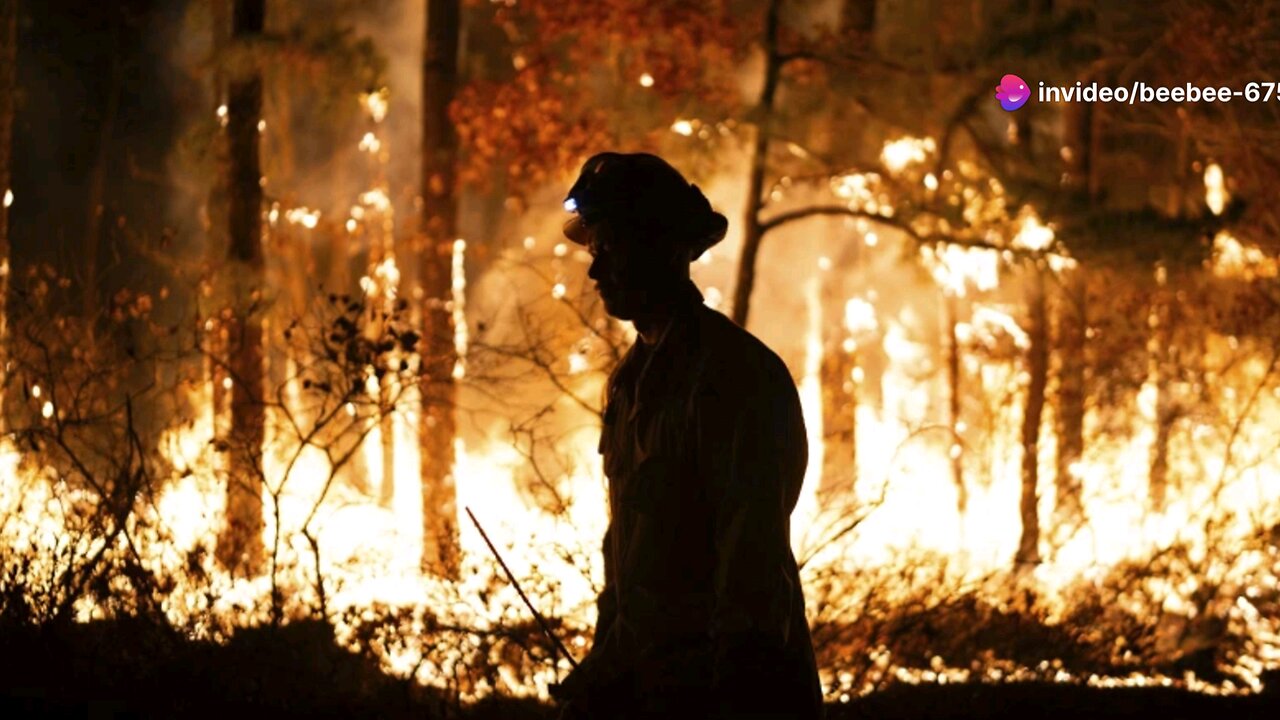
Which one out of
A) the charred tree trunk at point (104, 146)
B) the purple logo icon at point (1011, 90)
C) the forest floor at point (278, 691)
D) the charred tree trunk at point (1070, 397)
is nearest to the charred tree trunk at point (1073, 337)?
the charred tree trunk at point (1070, 397)

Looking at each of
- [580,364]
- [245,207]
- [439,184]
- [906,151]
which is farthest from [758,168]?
[906,151]

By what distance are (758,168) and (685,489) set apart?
11.6 m

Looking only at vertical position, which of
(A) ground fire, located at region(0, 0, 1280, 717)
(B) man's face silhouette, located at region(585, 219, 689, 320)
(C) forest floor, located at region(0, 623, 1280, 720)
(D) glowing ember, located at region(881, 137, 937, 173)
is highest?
(D) glowing ember, located at region(881, 137, 937, 173)

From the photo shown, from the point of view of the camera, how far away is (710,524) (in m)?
3.46

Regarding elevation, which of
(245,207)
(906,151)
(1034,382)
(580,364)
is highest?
(906,151)

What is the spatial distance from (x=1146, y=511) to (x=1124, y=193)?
1526 centimetres

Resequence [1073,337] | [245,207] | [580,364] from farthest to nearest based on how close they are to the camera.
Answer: [1073,337] → [245,207] → [580,364]

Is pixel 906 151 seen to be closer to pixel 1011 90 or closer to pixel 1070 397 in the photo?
pixel 1070 397

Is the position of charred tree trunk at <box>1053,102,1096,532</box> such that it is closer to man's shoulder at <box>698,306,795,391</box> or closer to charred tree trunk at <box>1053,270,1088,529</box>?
charred tree trunk at <box>1053,270,1088,529</box>

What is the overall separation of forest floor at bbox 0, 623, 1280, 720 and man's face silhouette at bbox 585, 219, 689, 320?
192 inches

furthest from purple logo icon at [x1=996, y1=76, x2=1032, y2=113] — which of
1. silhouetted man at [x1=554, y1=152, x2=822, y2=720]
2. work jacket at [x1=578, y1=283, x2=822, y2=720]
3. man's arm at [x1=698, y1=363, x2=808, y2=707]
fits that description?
man's arm at [x1=698, y1=363, x2=808, y2=707]

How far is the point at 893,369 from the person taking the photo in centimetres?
4147

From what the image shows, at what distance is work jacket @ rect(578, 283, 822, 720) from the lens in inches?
131

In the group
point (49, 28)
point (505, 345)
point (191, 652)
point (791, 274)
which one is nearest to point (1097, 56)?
point (505, 345)
